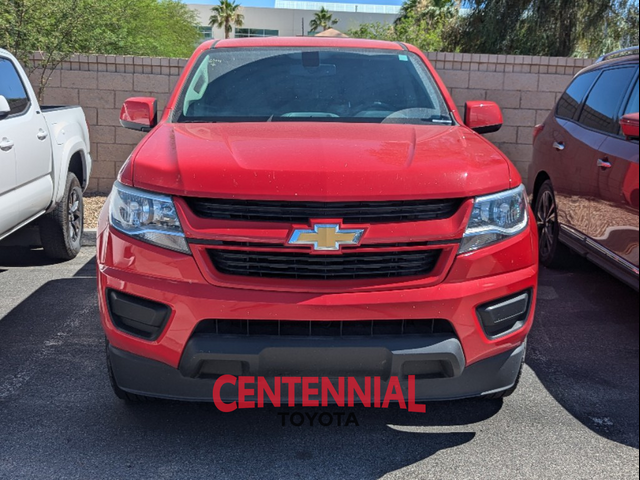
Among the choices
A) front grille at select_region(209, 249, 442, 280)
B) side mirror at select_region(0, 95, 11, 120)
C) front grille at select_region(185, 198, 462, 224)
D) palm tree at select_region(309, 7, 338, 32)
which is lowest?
front grille at select_region(209, 249, 442, 280)

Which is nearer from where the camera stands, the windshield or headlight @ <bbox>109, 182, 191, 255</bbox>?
headlight @ <bbox>109, 182, 191, 255</bbox>

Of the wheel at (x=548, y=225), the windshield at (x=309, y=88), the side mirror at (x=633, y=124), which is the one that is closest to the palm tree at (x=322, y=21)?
the wheel at (x=548, y=225)

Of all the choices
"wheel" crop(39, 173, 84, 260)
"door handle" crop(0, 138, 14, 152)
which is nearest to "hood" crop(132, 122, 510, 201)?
"door handle" crop(0, 138, 14, 152)

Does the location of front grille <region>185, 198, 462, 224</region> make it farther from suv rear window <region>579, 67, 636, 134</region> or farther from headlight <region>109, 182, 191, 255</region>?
suv rear window <region>579, 67, 636, 134</region>

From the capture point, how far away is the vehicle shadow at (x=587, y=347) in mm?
3289

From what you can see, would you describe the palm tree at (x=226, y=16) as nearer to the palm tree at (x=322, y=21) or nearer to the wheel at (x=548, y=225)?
the palm tree at (x=322, y=21)

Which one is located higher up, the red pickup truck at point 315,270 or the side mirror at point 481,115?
the side mirror at point 481,115

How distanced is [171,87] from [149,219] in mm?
6609

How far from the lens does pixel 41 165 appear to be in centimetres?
569

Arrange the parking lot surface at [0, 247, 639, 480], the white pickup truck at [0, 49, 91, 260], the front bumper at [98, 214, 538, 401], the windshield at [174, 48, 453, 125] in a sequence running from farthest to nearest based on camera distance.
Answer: the white pickup truck at [0, 49, 91, 260], the windshield at [174, 48, 453, 125], the parking lot surface at [0, 247, 639, 480], the front bumper at [98, 214, 538, 401]

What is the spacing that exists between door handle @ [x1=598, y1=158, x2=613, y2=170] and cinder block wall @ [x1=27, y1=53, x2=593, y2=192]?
516 centimetres

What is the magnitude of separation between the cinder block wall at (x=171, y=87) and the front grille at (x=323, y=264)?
6620 millimetres

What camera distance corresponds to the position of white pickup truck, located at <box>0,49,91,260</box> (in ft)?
16.8

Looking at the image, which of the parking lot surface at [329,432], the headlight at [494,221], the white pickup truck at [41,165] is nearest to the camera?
the headlight at [494,221]
